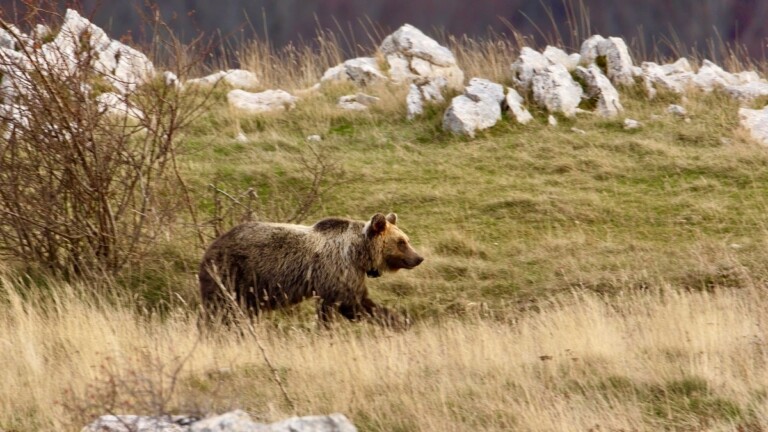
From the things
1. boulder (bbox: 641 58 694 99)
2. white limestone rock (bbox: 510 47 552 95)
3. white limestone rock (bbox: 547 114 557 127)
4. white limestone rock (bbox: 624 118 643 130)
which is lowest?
white limestone rock (bbox: 624 118 643 130)

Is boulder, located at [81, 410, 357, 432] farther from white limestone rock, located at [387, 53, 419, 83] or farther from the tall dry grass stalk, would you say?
white limestone rock, located at [387, 53, 419, 83]

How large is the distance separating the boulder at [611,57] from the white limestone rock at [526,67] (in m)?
0.85

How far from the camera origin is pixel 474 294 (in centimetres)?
1151

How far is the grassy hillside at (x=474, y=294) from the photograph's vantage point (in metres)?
7.41

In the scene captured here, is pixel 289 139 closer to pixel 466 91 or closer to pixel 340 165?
pixel 340 165

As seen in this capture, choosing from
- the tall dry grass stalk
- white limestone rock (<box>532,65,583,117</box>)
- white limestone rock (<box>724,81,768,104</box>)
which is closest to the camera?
the tall dry grass stalk

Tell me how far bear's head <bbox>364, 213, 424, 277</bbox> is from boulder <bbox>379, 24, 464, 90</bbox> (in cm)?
821

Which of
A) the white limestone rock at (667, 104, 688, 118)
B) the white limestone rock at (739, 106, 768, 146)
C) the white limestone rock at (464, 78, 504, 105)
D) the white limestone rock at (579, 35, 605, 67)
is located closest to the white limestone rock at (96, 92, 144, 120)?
the white limestone rock at (464, 78, 504, 105)

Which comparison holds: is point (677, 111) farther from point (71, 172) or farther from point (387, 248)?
point (71, 172)

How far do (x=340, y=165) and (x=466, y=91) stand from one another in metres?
3.01

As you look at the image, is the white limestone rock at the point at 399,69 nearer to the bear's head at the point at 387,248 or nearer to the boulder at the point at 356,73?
the boulder at the point at 356,73

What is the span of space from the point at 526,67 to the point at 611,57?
5.28ft

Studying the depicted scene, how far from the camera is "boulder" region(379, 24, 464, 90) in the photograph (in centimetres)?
1948

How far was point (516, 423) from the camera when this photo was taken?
7.08 metres
